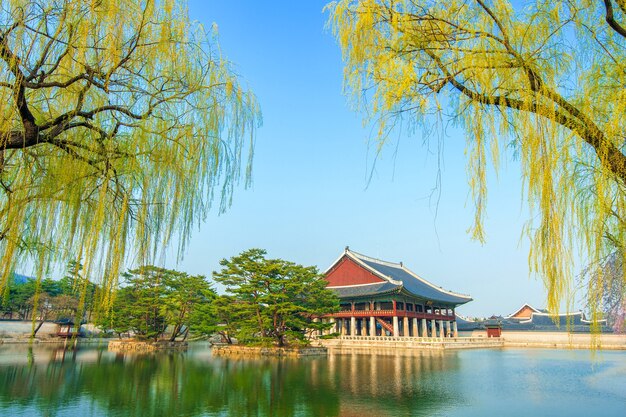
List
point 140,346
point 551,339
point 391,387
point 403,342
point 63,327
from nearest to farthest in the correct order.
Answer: point 391,387 < point 140,346 < point 403,342 < point 63,327 < point 551,339

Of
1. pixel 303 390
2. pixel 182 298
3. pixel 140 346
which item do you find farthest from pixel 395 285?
pixel 303 390

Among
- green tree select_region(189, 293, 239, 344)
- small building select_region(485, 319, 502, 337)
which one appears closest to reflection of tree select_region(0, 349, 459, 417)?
green tree select_region(189, 293, 239, 344)

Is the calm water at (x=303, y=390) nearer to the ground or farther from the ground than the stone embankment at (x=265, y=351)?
nearer to the ground

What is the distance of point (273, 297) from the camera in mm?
25766

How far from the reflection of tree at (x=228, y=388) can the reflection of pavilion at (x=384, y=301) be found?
1685 centimetres

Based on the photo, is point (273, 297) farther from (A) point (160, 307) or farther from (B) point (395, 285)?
(B) point (395, 285)

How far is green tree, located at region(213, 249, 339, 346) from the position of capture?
84.7 ft

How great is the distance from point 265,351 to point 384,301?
16038 mm

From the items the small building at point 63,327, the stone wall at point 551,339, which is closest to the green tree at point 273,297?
the small building at point 63,327

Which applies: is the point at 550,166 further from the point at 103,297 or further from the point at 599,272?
the point at 103,297

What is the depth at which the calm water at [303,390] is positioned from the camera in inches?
421

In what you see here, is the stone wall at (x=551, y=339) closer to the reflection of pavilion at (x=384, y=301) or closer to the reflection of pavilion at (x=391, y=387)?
the reflection of pavilion at (x=384, y=301)

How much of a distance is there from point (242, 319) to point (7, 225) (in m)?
24.7

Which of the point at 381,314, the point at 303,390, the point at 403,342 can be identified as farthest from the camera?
the point at 381,314
